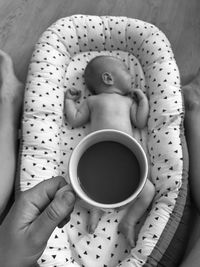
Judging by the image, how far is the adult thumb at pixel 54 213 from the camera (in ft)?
2.11

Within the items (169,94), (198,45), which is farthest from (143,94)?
(198,45)

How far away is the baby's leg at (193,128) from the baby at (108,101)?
0.52 feet

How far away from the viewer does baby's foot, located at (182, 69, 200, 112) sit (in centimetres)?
124

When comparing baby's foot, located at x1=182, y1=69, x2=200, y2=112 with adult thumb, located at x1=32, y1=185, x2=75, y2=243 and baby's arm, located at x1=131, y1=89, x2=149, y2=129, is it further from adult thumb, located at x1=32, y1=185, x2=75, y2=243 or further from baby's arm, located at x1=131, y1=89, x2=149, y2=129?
adult thumb, located at x1=32, y1=185, x2=75, y2=243

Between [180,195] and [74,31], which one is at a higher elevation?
[74,31]

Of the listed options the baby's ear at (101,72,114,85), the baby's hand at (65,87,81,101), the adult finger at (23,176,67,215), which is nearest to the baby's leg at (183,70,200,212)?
the baby's ear at (101,72,114,85)

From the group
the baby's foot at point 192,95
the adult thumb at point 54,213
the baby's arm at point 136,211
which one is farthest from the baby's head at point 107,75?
the adult thumb at point 54,213

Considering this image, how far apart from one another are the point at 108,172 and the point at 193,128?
1.85 ft

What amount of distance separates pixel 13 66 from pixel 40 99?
331 mm

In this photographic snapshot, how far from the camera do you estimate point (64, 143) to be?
123 centimetres

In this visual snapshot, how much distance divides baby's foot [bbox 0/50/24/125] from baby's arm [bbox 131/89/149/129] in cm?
44

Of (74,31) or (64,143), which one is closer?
(64,143)

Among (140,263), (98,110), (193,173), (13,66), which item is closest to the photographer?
(140,263)

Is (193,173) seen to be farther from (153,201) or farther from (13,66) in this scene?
(13,66)
